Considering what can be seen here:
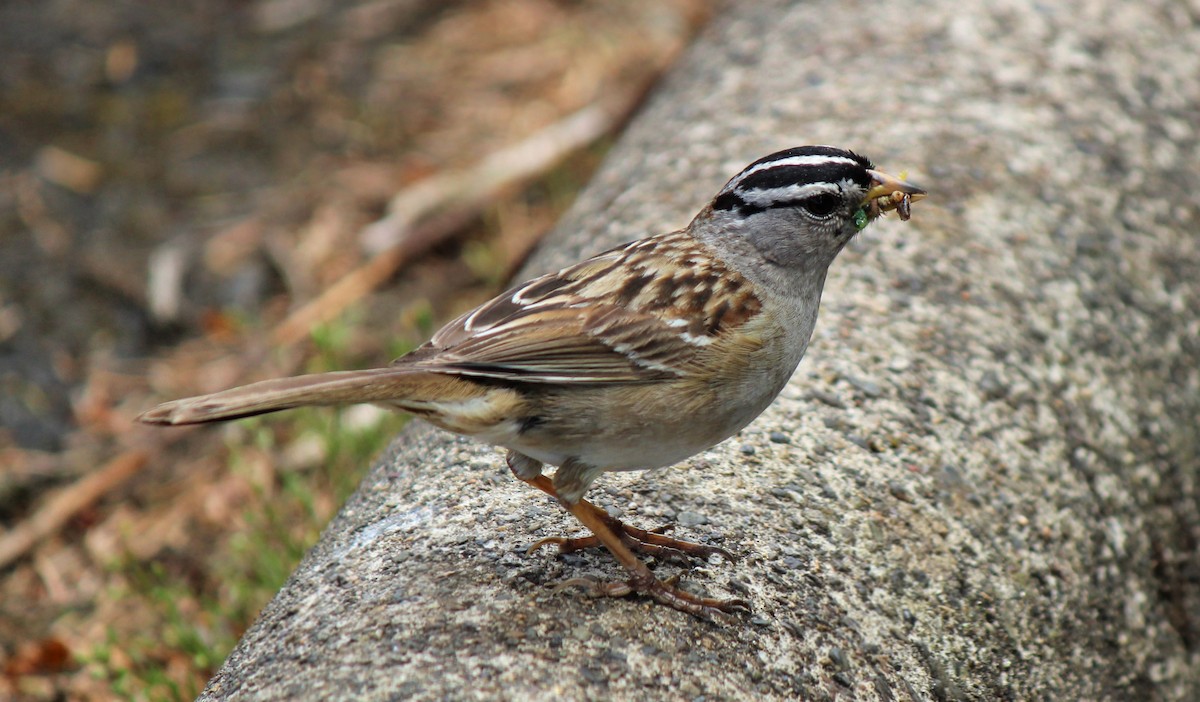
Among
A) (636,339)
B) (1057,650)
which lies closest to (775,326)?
(636,339)

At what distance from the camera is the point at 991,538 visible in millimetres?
3666

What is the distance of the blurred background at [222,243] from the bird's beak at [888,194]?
1320 millimetres

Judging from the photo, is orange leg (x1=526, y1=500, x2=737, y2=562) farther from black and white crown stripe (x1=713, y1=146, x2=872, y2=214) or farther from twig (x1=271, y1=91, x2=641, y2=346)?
twig (x1=271, y1=91, x2=641, y2=346)

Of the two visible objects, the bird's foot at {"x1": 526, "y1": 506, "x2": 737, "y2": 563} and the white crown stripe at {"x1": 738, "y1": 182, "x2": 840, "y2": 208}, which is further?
the white crown stripe at {"x1": 738, "y1": 182, "x2": 840, "y2": 208}

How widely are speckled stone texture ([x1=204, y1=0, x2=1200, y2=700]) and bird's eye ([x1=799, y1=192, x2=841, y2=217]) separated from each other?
64 centimetres

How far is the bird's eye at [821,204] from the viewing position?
3525 millimetres

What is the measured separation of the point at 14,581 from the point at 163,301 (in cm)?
179

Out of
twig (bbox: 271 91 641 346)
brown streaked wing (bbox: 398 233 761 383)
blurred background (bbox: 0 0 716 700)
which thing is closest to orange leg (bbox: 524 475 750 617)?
brown streaked wing (bbox: 398 233 761 383)

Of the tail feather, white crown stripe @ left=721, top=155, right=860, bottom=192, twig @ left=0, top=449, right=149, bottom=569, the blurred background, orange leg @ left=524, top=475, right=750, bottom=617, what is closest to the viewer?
the tail feather

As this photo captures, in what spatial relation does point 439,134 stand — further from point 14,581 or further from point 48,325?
point 14,581

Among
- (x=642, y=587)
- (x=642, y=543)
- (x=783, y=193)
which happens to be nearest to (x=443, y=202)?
(x=783, y=193)

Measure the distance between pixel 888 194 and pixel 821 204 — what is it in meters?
0.20

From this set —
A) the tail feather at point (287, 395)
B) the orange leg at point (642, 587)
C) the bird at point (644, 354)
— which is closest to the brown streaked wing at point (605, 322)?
the bird at point (644, 354)

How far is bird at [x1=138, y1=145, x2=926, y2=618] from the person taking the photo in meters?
3.16
